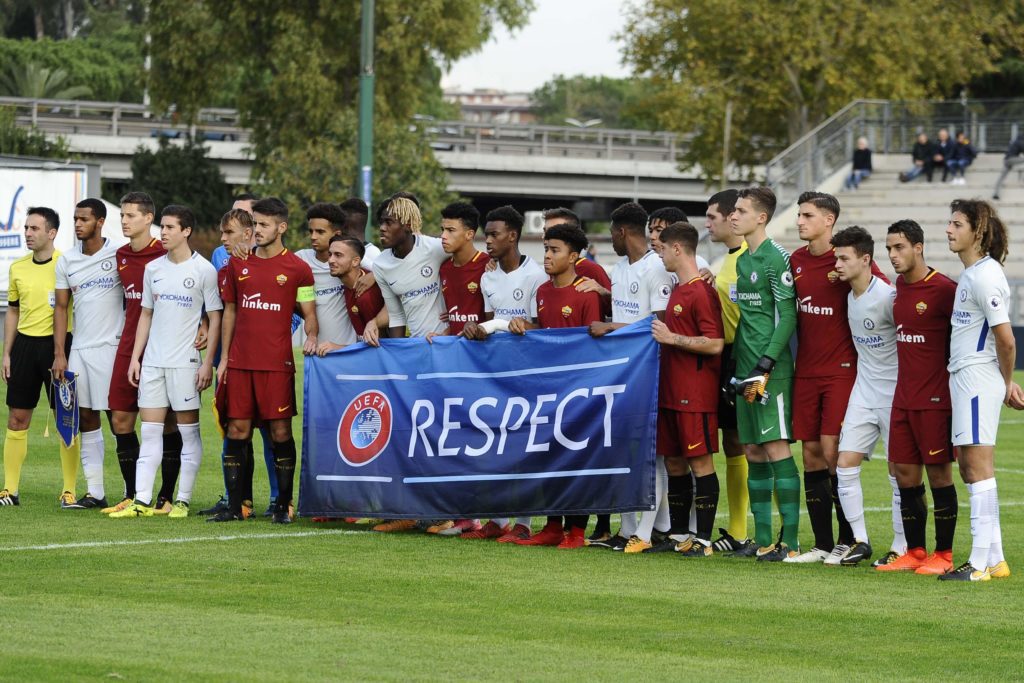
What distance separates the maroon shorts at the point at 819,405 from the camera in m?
10.0

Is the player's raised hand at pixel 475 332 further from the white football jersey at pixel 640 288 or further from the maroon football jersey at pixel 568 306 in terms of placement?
the white football jersey at pixel 640 288

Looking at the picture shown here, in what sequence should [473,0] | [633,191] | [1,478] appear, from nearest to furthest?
[1,478] → [473,0] → [633,191]

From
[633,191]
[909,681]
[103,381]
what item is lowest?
[909,681]

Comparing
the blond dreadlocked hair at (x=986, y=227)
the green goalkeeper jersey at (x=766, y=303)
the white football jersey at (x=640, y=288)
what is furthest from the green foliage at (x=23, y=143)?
the blond dreadlocked hair at (x=986, y=227)

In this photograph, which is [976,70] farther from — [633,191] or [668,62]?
[633,191]

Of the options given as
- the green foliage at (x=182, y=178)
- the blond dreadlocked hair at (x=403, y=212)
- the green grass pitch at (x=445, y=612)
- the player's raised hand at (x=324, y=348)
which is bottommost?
the green grass pitch at (x=445, y=612)

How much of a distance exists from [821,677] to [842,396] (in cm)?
338

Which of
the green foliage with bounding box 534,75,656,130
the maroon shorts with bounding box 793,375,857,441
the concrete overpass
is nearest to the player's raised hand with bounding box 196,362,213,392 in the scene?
the maroon shorts with bounding box 793,375,857,441

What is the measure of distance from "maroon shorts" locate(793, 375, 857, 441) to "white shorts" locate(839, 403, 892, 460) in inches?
2.9

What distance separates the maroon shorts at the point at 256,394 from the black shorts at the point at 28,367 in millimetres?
1772

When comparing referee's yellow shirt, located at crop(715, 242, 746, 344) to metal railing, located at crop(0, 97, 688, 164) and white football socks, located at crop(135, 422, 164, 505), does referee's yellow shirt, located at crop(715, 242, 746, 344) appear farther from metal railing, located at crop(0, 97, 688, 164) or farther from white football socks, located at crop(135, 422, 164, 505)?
metal railing, located at crop(0, 97, 688, 164)

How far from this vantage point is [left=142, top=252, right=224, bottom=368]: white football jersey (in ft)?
38.0

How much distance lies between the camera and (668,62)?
Answer: 4188 centimetres

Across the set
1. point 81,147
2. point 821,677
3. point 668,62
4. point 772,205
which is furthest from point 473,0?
point 821,677
